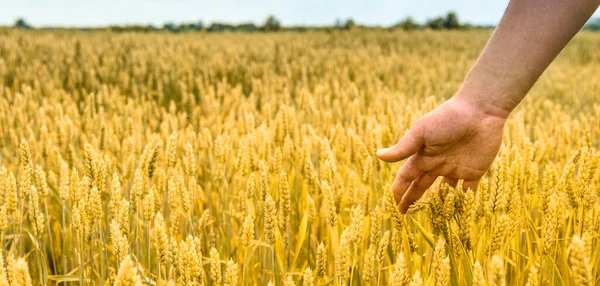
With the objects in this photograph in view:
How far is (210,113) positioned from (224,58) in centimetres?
414

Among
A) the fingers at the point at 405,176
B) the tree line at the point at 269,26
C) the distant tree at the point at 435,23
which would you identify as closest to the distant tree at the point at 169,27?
the tree line at the point at 269,26

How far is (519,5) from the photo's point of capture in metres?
1.24

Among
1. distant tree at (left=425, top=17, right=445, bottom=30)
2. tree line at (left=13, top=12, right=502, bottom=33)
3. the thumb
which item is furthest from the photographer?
distant tree at (left=425, top=17, right=445, bottom=30)

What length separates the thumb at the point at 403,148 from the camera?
1317 millimetres

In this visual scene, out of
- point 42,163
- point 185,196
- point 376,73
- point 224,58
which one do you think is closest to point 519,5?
point 185,196

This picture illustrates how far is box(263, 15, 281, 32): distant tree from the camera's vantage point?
2102 cm

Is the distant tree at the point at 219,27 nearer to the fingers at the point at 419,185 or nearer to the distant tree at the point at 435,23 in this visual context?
the distant tree at the point at 435,23

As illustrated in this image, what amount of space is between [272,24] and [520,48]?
20.8 meters

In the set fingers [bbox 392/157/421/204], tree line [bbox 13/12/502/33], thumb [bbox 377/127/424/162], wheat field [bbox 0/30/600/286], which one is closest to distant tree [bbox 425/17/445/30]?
tree line [bbox 13/12/502/33]

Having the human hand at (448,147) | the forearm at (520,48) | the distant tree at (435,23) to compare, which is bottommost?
the human hand at (448,147)

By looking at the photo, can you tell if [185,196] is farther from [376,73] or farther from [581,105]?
[376,73]

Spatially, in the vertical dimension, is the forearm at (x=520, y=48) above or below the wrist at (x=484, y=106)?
above

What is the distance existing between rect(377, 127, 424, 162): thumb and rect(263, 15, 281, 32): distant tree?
1977cm

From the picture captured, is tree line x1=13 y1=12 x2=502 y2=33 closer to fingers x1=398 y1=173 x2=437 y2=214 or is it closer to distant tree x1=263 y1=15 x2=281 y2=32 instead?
distant tree x1=263 y1=15 x2=281 y2=32
